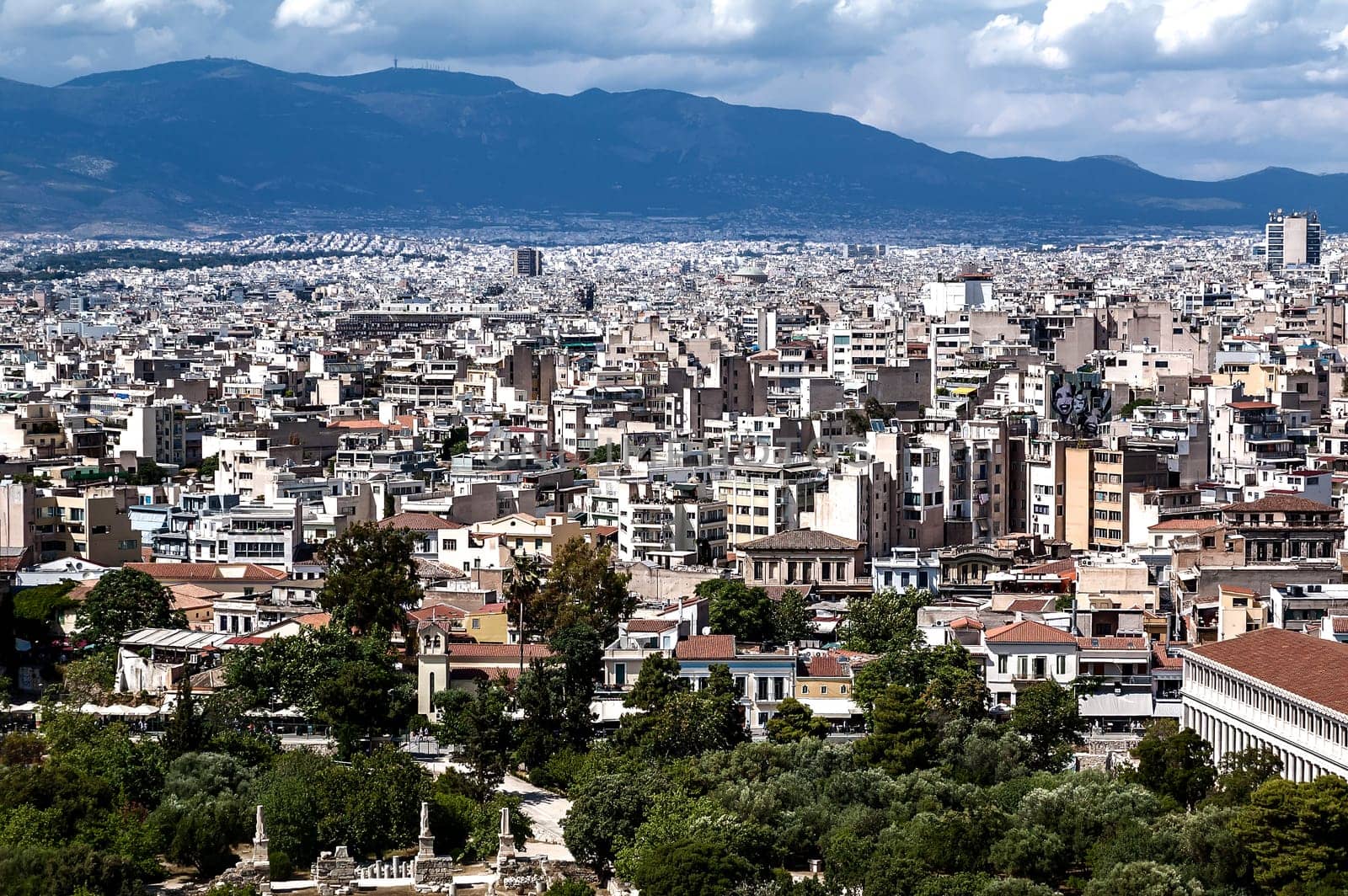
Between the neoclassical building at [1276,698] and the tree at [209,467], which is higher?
the tree at [209,467]

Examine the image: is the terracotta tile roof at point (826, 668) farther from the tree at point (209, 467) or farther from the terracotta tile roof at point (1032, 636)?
the tree at point (209, 467)

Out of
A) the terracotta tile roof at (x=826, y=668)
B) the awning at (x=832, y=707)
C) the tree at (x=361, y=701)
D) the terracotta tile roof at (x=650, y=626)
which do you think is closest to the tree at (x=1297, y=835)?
the awning at (x=832, y=707)

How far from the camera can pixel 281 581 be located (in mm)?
48000

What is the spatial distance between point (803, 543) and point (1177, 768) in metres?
15.9

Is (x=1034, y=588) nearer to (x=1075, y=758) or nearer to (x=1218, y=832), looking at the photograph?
(x=1075, y=758)

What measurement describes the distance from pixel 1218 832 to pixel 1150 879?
1.71m

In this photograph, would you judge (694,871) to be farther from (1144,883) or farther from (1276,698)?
(1276,698)

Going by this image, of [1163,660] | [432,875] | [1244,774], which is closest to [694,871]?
[432,875]

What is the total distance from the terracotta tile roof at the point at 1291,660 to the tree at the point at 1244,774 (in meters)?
0.98

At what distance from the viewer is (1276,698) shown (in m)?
35.6

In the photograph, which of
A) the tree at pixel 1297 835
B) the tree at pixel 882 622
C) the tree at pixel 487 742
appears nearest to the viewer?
the tree at pixel 1297 835

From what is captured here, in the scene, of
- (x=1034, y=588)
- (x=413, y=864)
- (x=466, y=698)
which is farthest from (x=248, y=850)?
(x=1034, y=588)

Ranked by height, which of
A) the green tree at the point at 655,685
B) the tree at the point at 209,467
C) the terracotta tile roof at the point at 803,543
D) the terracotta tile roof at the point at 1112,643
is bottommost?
the green tree at the point at 655,685

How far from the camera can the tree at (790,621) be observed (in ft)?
144
